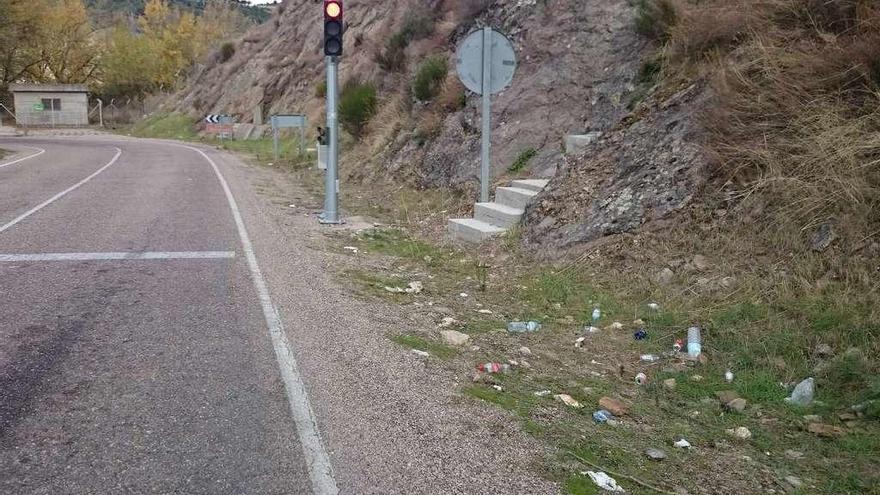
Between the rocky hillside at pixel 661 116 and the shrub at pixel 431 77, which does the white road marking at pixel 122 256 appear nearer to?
the rocky hillside at pixel 661 116

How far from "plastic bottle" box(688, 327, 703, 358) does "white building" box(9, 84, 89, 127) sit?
5994 cm

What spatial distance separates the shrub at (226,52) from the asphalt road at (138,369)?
42.0 metres

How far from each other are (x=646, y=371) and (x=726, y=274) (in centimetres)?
141

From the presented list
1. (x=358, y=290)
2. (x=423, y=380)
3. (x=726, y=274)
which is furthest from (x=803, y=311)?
(x=358, y=290)

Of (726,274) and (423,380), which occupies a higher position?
(726,274)

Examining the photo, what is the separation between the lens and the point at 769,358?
17.4ft

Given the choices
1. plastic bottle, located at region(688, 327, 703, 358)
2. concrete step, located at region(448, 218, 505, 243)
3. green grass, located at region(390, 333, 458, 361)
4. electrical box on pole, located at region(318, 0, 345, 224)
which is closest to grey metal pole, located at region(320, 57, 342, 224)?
electrical box on pole, located at region(318, 0, 345, 224)

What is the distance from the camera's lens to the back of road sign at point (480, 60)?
10125 millimetres

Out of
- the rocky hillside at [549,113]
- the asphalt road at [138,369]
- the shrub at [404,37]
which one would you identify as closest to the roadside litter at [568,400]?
the asphalt road at [138,369]

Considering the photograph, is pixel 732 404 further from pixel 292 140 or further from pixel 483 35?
pixel 292 140

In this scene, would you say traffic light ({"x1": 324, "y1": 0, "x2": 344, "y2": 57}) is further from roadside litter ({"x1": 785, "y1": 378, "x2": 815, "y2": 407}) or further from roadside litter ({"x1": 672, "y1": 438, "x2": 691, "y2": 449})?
roadside litter ({"x1": 672, "y1": 438, "x2": 691, "y2": 449})

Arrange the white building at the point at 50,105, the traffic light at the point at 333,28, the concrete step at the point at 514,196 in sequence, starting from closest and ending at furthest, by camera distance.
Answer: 1. the concrete step at the point at 514,196
2. the traffic light at the point at 333,28
3. the white building at the point at 50,105

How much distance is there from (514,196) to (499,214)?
20.5 inches

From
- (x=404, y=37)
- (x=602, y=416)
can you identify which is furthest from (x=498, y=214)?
(x=404, y=37)
